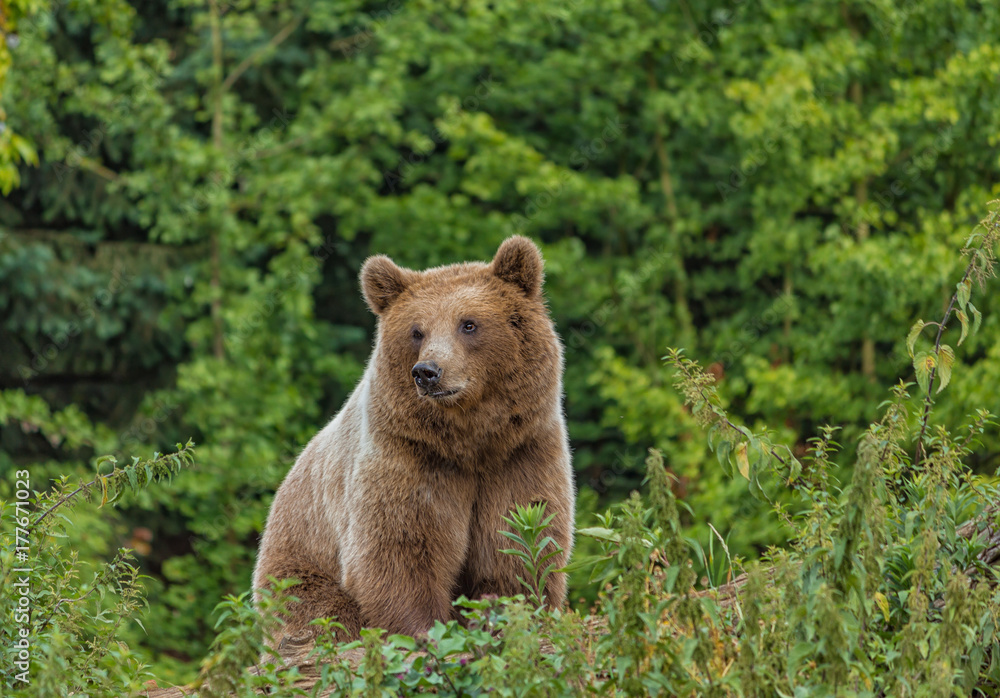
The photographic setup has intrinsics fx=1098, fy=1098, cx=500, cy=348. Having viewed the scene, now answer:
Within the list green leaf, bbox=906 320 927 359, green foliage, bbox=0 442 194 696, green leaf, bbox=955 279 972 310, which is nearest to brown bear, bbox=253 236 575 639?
green foliage, bbox=0 442 194 696

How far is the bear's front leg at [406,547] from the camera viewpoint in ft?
13.9

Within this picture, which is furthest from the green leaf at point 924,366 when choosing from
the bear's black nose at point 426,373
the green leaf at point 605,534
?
the bear's black nose at point 426,373

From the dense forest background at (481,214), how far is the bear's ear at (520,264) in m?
5.14

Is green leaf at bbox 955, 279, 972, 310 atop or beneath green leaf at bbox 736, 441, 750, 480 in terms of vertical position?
atop

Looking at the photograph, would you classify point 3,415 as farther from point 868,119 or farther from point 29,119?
point 868,119

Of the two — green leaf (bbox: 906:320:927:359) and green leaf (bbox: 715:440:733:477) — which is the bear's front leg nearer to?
green leaf (bbox: 715:440:733:477)

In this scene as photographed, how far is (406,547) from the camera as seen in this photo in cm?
425

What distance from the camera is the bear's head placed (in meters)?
4.22

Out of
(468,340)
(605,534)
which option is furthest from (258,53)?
(605,534)

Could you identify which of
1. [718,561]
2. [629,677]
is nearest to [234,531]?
[718,561]

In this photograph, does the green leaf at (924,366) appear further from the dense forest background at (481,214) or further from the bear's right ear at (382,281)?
the dense forest background at (481,214)

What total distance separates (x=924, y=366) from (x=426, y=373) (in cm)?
171

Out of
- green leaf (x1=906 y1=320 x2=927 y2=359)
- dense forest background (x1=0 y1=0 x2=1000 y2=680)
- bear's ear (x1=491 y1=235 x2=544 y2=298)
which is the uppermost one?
green leaf (x1=906 y1=320 x2=927 y2=359)

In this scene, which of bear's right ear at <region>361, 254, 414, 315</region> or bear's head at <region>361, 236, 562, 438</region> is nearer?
bear's head at <region>361, 236, 562, 438</region>
